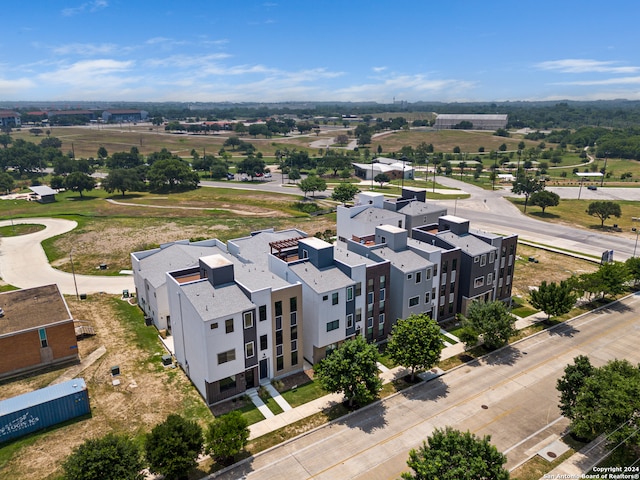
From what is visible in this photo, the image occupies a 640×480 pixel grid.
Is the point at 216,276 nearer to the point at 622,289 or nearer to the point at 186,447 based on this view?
the point at 186,447

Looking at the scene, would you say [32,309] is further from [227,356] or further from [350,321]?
[350,321]

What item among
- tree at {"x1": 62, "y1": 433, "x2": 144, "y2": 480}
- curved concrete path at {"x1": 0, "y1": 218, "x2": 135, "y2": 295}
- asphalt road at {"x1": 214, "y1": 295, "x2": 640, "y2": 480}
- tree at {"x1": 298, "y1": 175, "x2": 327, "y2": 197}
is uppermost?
tree at {"x1": 298, "y1": 175, "x2": 327, "y2": 197}

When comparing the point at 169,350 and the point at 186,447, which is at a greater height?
the point at 186,447

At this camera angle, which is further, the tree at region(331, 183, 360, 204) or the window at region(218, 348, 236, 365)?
the tree at region(331, 183, 360, 204)

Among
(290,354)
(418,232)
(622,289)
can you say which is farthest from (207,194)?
(622,289)

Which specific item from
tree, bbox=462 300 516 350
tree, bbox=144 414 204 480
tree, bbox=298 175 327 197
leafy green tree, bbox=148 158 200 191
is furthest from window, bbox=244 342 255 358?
leafy green tree, bbox=148 158 200 191

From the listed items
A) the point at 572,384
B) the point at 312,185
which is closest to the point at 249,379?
the point at 572,384

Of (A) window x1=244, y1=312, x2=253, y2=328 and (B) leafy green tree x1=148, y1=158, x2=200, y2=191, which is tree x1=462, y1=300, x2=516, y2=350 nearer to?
(A) window x1=244, y1=312, x2=253, y2=328
